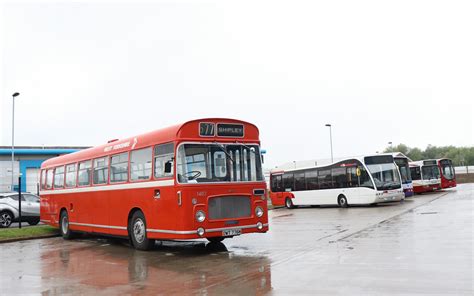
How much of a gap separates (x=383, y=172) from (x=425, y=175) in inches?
583

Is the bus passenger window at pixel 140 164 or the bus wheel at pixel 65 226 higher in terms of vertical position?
the bus passenger window at pixel 140 164

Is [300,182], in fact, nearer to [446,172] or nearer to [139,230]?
[446,172]

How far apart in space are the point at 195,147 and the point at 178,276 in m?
3.46

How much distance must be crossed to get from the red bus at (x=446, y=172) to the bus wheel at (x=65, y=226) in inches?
1301

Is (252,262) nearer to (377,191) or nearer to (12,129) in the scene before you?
(377,191)

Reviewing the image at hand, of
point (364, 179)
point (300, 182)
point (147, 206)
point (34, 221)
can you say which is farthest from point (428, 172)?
point (147, 206)

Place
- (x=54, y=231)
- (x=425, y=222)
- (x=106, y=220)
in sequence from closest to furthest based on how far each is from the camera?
1. (x=106, y=220)
2. (x=425, y=222)
3. (x=54, y=231)

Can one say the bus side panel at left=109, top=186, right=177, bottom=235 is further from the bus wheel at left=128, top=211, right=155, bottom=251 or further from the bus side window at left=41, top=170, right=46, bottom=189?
the bus side window at left=41, top=170, right=46, bottom=189

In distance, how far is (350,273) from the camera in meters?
8.27

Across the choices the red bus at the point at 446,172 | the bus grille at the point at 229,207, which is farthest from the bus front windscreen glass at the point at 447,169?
the bus grille at the point at 229,207

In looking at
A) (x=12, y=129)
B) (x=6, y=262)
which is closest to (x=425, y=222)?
(x=6, y=262)

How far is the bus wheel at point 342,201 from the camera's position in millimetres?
28812

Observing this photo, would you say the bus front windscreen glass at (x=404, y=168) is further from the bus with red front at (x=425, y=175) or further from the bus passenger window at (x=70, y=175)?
the bus passenger window at (x=70, y=175)

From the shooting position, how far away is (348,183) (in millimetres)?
28422
